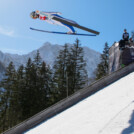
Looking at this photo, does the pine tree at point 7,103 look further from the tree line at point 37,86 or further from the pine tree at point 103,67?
the pine tree at point 103,67

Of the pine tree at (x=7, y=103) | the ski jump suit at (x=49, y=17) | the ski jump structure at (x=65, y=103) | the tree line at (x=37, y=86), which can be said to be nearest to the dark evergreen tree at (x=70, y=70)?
the tree line at (x=37, y=86)

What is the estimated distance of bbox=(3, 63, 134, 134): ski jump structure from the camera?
8.00 m

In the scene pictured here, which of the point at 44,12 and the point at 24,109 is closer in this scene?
the point at 44,12

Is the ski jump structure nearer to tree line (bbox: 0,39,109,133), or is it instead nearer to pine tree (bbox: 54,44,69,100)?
pine tree (bbox: 54,44,69,100)

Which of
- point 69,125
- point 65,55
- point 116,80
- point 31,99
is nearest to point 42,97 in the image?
point 31,99

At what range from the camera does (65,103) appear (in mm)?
8898

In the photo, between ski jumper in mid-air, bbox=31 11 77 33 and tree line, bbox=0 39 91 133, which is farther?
tree line, bbox=0 39 91 133

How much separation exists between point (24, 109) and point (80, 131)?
76.5 ft

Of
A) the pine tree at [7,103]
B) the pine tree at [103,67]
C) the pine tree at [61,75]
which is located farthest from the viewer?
the pine tree at [103,67]

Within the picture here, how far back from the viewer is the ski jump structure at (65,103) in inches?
315

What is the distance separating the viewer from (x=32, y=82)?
28.3 m

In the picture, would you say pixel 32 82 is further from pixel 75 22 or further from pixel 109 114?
pixel 109 114

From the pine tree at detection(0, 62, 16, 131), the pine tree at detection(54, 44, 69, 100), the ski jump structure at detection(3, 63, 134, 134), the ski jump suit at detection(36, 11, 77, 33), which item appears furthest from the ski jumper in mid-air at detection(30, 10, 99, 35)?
the pine tree at detection(0, 62, 16, 131)

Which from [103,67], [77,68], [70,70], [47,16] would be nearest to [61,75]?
[70,70]
